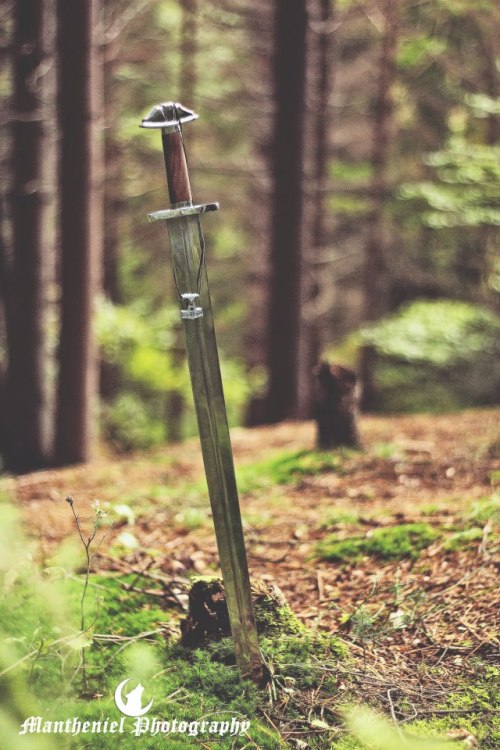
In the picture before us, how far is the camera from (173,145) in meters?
2.28

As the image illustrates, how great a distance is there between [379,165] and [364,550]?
11513mm

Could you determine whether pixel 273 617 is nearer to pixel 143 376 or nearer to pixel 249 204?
pixel 143 376

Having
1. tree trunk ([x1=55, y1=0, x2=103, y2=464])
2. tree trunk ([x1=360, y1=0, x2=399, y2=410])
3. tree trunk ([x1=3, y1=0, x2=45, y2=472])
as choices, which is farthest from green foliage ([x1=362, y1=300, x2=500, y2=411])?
tree trunk ([x1=3, y1=0, x2=45, y2=472])

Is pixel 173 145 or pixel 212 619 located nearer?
pixel 173 145

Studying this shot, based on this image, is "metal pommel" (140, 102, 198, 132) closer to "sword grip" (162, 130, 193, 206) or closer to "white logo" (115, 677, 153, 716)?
"sword grip" (162, 130, 193, 206)

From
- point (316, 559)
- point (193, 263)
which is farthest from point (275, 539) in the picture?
point (193, 263)

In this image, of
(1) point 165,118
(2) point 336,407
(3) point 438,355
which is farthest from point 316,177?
(1) point 165,118

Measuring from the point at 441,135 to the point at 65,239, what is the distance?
1050cm

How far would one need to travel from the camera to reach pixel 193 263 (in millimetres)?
2320

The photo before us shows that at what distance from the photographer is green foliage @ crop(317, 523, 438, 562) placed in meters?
3.57

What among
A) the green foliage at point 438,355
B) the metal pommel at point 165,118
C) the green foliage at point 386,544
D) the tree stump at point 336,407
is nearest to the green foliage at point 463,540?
the green foliage at point 386,544

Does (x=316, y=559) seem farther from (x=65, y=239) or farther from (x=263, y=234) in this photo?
(x=263, y=234)

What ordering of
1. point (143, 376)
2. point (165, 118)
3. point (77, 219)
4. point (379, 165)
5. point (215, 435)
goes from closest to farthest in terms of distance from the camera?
point (165, 118), point (215, 435), point (77, 219), point (379, 165), point (143, 376)

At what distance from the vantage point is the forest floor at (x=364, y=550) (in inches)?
98.9
